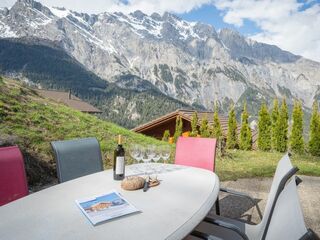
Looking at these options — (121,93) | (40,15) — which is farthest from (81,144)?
(40,15)

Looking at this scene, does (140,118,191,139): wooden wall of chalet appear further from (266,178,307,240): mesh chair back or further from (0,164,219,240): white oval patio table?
(266,178,307,240): mesh chair back

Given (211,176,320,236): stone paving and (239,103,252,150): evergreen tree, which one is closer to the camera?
(211,176,320,236): stone paving

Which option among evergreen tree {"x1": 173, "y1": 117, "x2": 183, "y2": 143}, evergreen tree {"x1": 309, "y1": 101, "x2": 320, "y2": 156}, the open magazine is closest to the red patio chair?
the open magazine

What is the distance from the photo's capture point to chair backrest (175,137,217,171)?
3373mm

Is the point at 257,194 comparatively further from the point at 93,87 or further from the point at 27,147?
the point at 93,87

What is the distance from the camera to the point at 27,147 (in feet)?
18.1

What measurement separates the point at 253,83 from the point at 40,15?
144587mm

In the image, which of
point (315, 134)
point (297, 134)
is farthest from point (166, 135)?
point (315, 134)

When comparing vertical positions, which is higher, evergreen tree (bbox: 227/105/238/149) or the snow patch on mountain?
the snow patch on mountain

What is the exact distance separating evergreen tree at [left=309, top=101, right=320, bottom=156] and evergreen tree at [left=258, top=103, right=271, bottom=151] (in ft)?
5.34

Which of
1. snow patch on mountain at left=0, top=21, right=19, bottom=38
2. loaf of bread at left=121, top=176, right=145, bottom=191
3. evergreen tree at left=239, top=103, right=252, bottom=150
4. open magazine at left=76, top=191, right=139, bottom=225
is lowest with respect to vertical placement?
evergreen tree at left=239, top=103, right=252, bottom=150

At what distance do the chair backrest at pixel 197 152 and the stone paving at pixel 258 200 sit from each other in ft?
2.67

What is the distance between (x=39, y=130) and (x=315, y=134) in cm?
999

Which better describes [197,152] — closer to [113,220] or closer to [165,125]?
[113,220]
